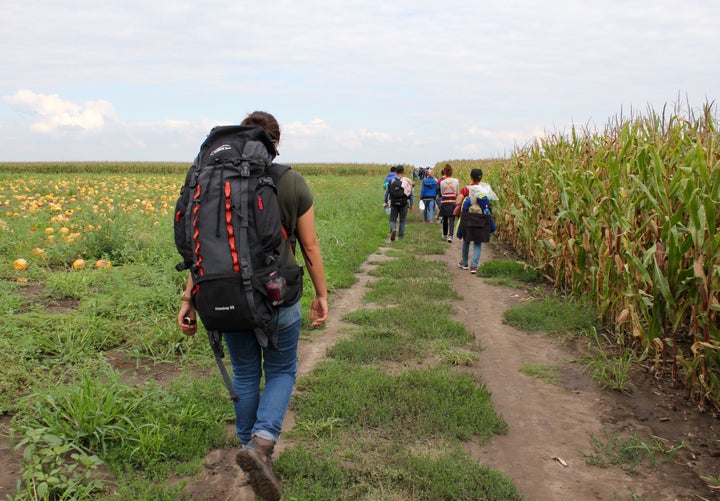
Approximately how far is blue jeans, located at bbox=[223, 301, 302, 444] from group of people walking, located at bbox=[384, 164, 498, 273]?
6783 mm

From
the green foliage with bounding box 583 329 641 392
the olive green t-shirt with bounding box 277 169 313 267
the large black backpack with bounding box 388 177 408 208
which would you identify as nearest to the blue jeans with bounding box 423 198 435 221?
the large black backpack with bounding box 388 177 408 208

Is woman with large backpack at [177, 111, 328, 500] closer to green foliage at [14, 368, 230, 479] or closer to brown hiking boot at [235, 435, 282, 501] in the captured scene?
brown hiking boot at [235, 435, 282, 501]

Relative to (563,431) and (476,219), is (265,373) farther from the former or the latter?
(476,219)

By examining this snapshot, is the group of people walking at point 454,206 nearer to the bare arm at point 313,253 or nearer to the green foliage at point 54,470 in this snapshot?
the bare arm at point 313,253

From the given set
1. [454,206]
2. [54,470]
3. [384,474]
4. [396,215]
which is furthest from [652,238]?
[396,215]

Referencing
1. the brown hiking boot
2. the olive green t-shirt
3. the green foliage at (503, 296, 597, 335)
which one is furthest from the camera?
the green foliage at (503, 296, 597, 335)

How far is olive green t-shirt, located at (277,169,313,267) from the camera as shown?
2.86 meters

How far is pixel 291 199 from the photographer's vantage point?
288cm

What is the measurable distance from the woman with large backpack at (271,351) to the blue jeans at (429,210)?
45.8 feet

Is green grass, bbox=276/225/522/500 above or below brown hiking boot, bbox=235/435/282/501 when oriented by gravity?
below

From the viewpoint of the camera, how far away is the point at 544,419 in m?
4.16

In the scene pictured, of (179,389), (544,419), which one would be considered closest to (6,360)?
(179,389)

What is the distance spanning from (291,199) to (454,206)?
10.3m

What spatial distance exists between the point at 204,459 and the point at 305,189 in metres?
1.92
